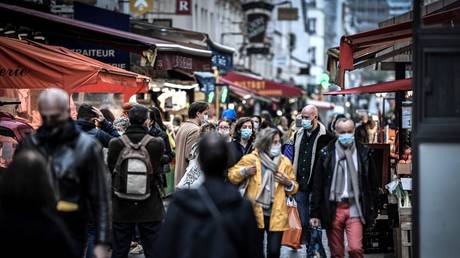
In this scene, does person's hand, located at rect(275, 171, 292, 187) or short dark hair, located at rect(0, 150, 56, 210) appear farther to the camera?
person's hand, located at rect(275, 171, 292, 187)

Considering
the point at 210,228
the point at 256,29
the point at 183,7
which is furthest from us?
the point at 256,29

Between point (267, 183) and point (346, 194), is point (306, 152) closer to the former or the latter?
point (267, 183)

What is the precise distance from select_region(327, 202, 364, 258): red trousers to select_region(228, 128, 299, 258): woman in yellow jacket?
24.9 inches

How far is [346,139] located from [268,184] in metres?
0.99

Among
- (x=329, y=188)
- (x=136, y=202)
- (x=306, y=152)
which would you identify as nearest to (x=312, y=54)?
(x=306, y=152)

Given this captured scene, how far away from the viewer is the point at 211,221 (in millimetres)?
6926

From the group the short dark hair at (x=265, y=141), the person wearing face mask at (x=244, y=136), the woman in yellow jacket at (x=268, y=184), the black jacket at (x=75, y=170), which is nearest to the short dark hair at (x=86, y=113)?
the person wearing face mask at (x=244, y=136)

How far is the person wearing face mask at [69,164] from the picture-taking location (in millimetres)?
7668

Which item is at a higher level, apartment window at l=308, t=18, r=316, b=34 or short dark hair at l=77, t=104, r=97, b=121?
apartment window at l=308, t=18, r=316, b=34

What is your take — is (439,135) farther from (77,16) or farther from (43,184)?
(77,16)

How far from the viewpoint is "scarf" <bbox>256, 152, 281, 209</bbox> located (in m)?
11.2

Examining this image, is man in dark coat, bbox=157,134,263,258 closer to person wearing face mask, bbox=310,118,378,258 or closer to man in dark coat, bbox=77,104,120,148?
person wearing face mask, bbox=310,118,378,258

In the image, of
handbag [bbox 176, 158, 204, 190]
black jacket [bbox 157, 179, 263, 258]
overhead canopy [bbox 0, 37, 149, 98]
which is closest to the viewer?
black jacket [bbox 157, 179, 263, 258]

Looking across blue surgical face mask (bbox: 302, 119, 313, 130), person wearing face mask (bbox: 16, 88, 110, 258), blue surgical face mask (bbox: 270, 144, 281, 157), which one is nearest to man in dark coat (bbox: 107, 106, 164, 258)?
blue surgical face mask (bbox: 270, 144, 281, 157)
